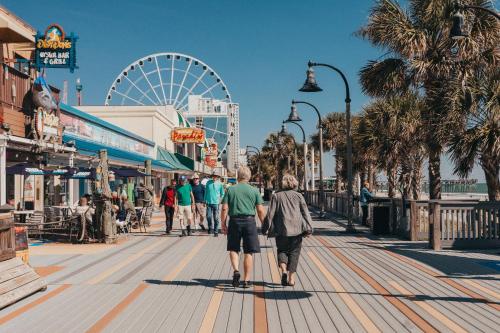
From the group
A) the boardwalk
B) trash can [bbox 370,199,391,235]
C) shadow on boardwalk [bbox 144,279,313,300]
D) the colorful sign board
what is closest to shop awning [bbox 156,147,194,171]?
the colorful sign board

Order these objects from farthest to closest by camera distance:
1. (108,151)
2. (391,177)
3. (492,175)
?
(391,177), (108,151), (492,175)

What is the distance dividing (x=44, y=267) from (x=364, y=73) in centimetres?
1184

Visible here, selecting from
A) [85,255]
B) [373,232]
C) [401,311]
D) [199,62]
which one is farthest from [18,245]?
[199,62]

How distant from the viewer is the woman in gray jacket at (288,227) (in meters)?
7.91

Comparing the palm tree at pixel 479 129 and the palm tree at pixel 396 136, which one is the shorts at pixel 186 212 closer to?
the palm tree at pixel 479 129

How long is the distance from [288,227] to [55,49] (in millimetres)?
17003

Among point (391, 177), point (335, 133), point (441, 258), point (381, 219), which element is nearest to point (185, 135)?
point (335, 133)

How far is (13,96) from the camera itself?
786 inches

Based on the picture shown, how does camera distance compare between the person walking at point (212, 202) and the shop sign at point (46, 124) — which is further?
the shop sign at point (46, 124)

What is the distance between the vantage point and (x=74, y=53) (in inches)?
871

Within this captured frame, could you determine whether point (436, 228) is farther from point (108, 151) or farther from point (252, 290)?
point (108, 151)

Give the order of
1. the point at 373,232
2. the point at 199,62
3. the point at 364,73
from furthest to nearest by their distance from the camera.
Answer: the point at 199,62, the point at 364,73, the point at 373,232

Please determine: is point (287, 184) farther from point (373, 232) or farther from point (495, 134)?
point (373, 232)

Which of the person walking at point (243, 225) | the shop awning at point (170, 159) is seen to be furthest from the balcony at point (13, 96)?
the shop awning at point (170, 159)
